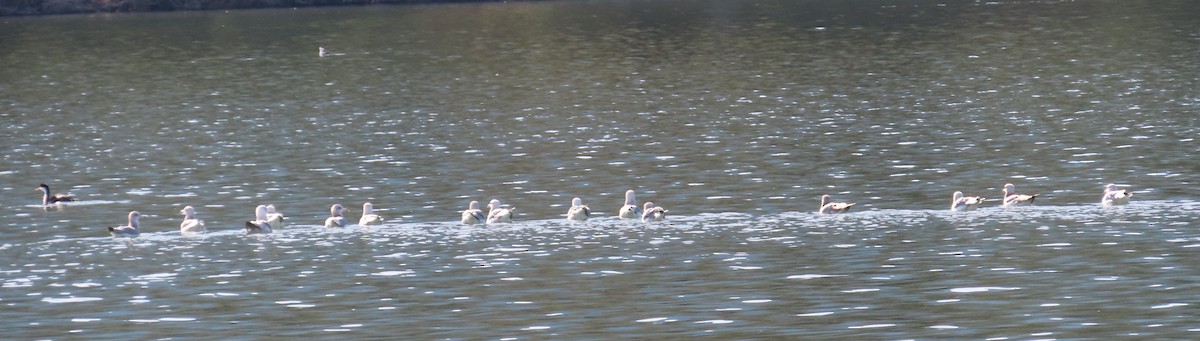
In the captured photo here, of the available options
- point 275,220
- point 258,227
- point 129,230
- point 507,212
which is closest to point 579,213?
point 507,212

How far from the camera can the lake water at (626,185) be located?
31781 millimetres

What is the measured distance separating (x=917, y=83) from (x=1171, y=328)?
46924mm

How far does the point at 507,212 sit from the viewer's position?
41688 millimetres

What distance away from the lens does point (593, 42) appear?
10631cm

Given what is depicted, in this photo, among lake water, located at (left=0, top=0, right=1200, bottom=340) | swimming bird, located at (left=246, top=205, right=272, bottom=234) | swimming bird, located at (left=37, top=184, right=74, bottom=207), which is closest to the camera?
lake water, located at (left=0, top=0, right=1200, bottom=340)

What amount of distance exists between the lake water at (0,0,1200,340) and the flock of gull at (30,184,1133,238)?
34cm

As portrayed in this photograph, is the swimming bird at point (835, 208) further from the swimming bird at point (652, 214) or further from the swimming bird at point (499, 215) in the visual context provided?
the swimming bird at point (499, 215)

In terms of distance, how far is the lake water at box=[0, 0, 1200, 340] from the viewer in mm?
31781

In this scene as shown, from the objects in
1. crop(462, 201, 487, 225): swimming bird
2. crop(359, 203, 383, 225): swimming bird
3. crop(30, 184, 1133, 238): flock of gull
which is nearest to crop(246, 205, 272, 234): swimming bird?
crop(30, 184, 1133, 238): flock of gull

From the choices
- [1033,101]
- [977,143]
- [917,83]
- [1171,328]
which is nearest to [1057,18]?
[917,83]

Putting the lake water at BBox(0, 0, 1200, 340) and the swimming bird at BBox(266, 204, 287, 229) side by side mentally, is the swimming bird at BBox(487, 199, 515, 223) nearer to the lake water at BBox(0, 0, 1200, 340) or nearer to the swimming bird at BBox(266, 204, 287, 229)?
the lake water at BBox(0, 0, 1200, 340)

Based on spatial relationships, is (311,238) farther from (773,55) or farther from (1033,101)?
(773,55)

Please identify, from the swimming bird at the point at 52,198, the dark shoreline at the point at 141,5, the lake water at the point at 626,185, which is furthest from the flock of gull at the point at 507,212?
the dark shoreline at the point at 141,5

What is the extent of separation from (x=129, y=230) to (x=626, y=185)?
12.7m
